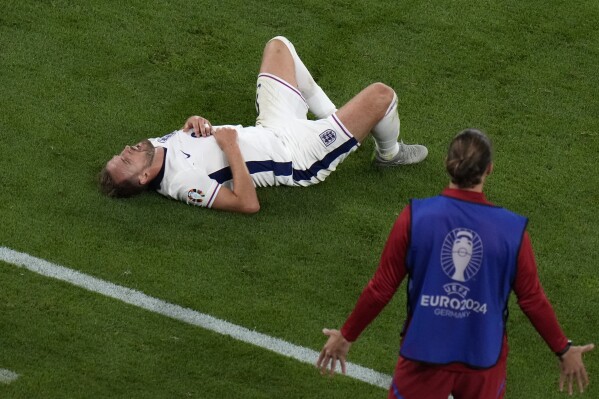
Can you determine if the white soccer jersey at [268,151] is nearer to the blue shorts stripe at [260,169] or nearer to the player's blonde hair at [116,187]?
the blue shorts stripe at [260,169]

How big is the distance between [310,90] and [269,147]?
0.70 meters

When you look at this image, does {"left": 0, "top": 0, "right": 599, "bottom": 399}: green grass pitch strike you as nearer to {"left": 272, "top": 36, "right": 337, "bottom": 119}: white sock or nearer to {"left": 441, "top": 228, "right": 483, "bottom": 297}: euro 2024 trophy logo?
{"left": 272, "top": 36, "right": 337, "bottom": 119}: white sock

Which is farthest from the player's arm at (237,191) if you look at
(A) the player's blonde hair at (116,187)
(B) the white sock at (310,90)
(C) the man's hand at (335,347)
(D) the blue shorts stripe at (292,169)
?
(C) the man's hand at (335,347)

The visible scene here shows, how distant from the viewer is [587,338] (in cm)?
656

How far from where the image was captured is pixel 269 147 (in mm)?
7512

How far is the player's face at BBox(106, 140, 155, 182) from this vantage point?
727 centimetres

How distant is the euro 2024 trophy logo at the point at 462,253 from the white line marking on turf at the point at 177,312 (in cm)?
157

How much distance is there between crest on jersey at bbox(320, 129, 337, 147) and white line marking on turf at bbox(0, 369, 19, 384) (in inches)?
101

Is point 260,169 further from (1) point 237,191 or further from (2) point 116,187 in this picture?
(2) point 116,187

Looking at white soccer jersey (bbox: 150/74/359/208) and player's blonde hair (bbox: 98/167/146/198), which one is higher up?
white soccer jersey (bbox: 150/74/359/208)

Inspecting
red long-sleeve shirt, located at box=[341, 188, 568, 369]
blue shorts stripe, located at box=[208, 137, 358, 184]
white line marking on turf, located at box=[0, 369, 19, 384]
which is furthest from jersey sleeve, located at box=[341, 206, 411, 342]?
blue shorts stripe, located at box=[208, 137, 358, 184]

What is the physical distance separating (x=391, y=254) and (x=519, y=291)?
54cm

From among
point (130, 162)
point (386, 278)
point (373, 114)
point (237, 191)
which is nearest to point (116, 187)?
point (130, 162)

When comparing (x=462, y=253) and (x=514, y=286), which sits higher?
(x=462, y=253)
